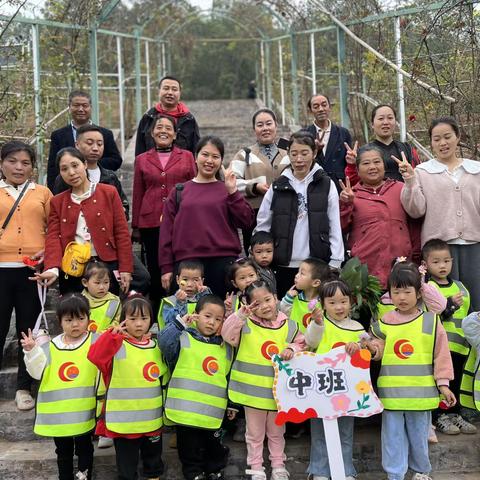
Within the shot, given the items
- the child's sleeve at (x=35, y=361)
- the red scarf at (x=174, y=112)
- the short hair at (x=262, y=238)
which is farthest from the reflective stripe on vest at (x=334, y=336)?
the red scarf at (x=174, y=112)

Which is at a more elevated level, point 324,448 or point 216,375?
point 216,375

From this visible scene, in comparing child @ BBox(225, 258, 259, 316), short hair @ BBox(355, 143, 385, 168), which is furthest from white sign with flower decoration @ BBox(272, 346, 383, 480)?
short hair @ BBox(355, 143, 385, 168)

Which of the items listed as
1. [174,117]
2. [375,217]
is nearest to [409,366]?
[375,217]

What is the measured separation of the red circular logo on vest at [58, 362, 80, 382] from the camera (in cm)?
392

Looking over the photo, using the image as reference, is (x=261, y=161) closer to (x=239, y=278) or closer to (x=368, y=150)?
(x=368, y=150)

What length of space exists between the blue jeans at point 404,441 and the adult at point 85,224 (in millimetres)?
1917

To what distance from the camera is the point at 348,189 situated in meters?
4.51

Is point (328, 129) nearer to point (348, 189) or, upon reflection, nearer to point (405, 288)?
point (348, 189)

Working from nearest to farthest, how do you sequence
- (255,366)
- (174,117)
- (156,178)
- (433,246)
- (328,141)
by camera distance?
1. (255,366)
2. (433,246)
3. (156,178)
4. (328,141)
5. (174,117)

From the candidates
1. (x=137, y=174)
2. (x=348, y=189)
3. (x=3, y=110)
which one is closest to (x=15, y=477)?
(x=137, y=174)

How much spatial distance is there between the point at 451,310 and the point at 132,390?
1978 millimetres

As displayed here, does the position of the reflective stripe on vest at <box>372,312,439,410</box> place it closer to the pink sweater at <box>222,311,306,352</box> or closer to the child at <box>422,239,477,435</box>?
the child at <box>422,239,477,435</box>

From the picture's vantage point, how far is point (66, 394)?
3.90m

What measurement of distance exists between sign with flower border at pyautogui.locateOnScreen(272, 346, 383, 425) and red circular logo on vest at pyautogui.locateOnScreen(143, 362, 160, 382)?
68cm
